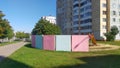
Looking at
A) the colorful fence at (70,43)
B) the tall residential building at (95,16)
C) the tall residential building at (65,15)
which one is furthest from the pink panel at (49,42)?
the tall residential building at (65,15)

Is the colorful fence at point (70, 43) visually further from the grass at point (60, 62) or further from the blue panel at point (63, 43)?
the grass at point (60, 62)

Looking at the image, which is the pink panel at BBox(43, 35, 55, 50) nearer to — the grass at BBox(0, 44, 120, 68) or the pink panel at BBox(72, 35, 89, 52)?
the pink panel at BBox(72, 35, 89, 52)

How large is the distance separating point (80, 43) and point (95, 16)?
173 feet

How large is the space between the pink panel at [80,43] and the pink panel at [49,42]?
10.9 feet

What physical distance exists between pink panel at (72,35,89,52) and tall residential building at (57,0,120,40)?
4851cm

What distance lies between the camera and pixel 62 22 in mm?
122188

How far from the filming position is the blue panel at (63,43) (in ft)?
120

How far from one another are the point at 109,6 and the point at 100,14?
3745 mm

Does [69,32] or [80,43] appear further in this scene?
[69,32]

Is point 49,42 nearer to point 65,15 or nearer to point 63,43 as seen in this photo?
point 63,43

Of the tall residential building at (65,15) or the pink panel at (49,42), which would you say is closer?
the pink panel at (49,42)

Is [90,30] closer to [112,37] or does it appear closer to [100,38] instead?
[100,38]

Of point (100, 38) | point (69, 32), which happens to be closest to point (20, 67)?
point (100, 38)

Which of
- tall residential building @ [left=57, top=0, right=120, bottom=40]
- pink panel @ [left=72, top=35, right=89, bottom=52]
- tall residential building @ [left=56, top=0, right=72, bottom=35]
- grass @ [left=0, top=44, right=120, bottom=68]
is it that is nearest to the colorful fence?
pink panel @ [left=72, top=35, right=89, bottom=52]
